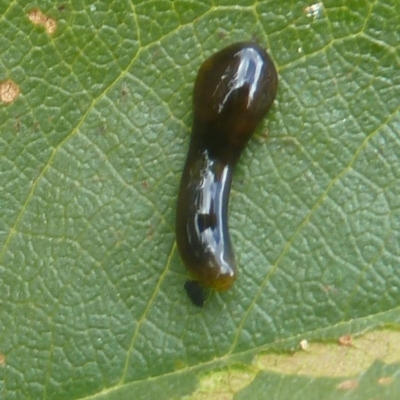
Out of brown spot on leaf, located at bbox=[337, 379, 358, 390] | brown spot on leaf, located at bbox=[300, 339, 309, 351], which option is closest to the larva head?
brown spot on leaf, located at bbox=[300, 339, 309, 351]

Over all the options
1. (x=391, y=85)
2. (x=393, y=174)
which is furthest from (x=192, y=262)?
(x=391, y=85)

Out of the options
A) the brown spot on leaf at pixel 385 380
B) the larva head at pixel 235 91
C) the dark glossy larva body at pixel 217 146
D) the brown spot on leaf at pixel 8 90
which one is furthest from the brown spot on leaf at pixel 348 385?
the brown spot on leaf at pixel 8 90

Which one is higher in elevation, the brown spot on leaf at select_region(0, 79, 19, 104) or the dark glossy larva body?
the brown spot on leaf at select_region(0, 79, 19, 104)

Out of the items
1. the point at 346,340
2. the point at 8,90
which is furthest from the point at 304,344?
the point at 8,90

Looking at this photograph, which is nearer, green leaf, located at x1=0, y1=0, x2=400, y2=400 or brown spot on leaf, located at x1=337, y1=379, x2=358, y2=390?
brown spot on leaf, located at x1=337, y1=379, x2=358, y2=390

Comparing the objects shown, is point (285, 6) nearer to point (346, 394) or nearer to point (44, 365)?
point (346, 394)

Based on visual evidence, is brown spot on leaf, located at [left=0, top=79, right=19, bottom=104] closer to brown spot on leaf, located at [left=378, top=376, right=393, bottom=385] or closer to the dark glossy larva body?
the dark glossy larva body

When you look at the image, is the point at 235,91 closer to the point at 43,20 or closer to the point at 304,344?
the point at 43,20

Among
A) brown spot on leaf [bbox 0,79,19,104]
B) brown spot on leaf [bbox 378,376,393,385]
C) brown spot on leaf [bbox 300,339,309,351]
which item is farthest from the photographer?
brown spot on leaf [bbox 0,79,19,104]
